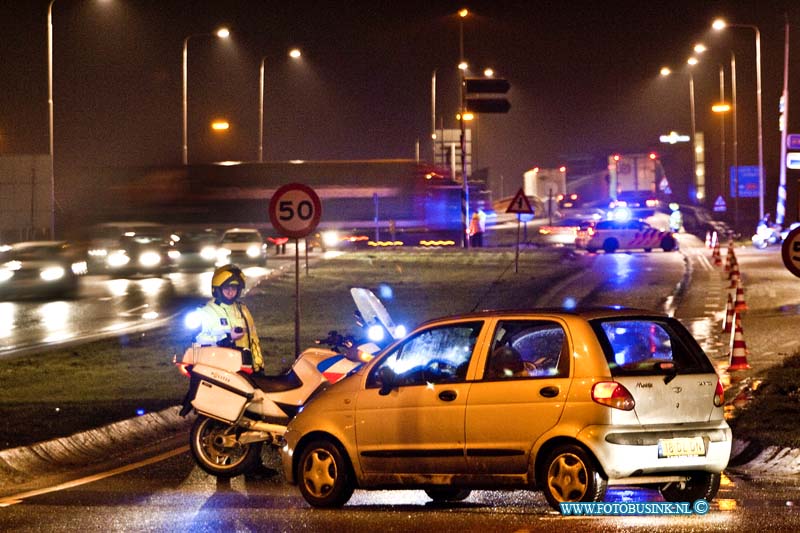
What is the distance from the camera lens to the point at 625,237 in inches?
1975

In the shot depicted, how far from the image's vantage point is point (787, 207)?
230 ft

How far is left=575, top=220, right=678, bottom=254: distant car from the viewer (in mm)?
49844

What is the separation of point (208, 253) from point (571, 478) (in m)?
40.3

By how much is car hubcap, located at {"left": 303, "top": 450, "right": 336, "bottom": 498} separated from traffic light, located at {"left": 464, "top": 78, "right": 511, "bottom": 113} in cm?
3322

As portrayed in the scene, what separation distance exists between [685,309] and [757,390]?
41.4 ft

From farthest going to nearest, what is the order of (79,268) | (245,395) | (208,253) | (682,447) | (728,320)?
(208,253) → (79,268) → (728,320) → (245,395) → (682,447)

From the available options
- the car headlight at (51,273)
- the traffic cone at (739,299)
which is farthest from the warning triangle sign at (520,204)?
the car headlight at (51,273)

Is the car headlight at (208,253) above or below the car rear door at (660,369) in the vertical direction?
above

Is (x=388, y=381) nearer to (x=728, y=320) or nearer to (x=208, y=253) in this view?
(x=728, y=320)

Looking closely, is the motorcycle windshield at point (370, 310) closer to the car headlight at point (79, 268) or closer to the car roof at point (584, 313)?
the car roof at point (584, 313)

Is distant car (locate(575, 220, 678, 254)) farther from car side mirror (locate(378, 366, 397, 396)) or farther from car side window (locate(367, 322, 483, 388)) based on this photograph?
car side mirror (locate(378, 366, 397, 396))

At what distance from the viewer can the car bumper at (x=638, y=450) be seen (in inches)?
326

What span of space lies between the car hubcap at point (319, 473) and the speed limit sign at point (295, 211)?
670 cm

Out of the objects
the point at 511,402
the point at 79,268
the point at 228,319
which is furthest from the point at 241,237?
the point at 511,402
